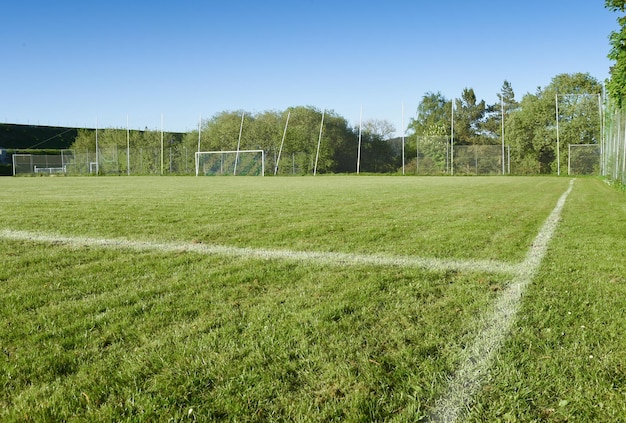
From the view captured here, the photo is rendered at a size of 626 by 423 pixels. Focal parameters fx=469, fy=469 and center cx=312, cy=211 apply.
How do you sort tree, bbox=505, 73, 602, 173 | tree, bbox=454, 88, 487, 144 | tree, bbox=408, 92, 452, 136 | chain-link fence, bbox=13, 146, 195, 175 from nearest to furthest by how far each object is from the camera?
tree, bbox=505, 73, 602, 173, chain-link fence, bbox=13, 146, 195, 175, tree, bbox=408, 92, 452, 136, tree, bbox=454, 88, 487, 144

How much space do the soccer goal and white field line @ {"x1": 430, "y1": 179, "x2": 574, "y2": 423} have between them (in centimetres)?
3422

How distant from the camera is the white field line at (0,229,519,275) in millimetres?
3715

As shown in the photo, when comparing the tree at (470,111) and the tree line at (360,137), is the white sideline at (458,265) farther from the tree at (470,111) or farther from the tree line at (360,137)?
the tree at (470,111)

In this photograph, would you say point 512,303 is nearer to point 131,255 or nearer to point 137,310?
point 137,310

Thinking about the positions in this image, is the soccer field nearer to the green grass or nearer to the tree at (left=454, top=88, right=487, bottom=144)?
the green grass

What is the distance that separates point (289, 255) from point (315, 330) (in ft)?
6.29

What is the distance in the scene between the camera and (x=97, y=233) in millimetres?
5531

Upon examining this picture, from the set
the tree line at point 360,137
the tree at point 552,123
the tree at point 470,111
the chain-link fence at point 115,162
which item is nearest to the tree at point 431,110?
the tree at point 470,111

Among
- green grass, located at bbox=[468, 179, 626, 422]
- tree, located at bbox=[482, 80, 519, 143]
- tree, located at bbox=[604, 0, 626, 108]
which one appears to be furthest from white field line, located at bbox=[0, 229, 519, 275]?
tree, located at bbox=[482, 80, 519, 143]

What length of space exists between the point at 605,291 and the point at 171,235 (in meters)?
4.26

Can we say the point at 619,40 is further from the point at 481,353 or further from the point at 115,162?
the point at 115,162

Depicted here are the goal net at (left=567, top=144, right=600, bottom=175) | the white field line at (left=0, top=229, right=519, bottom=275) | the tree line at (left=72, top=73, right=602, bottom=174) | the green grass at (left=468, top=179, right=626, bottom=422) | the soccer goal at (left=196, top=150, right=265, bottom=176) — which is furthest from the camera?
the soccer goal at (left=196, top=150, right=265, bottom=176)

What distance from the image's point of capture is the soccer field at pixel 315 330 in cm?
168

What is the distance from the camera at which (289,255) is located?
166 inches
